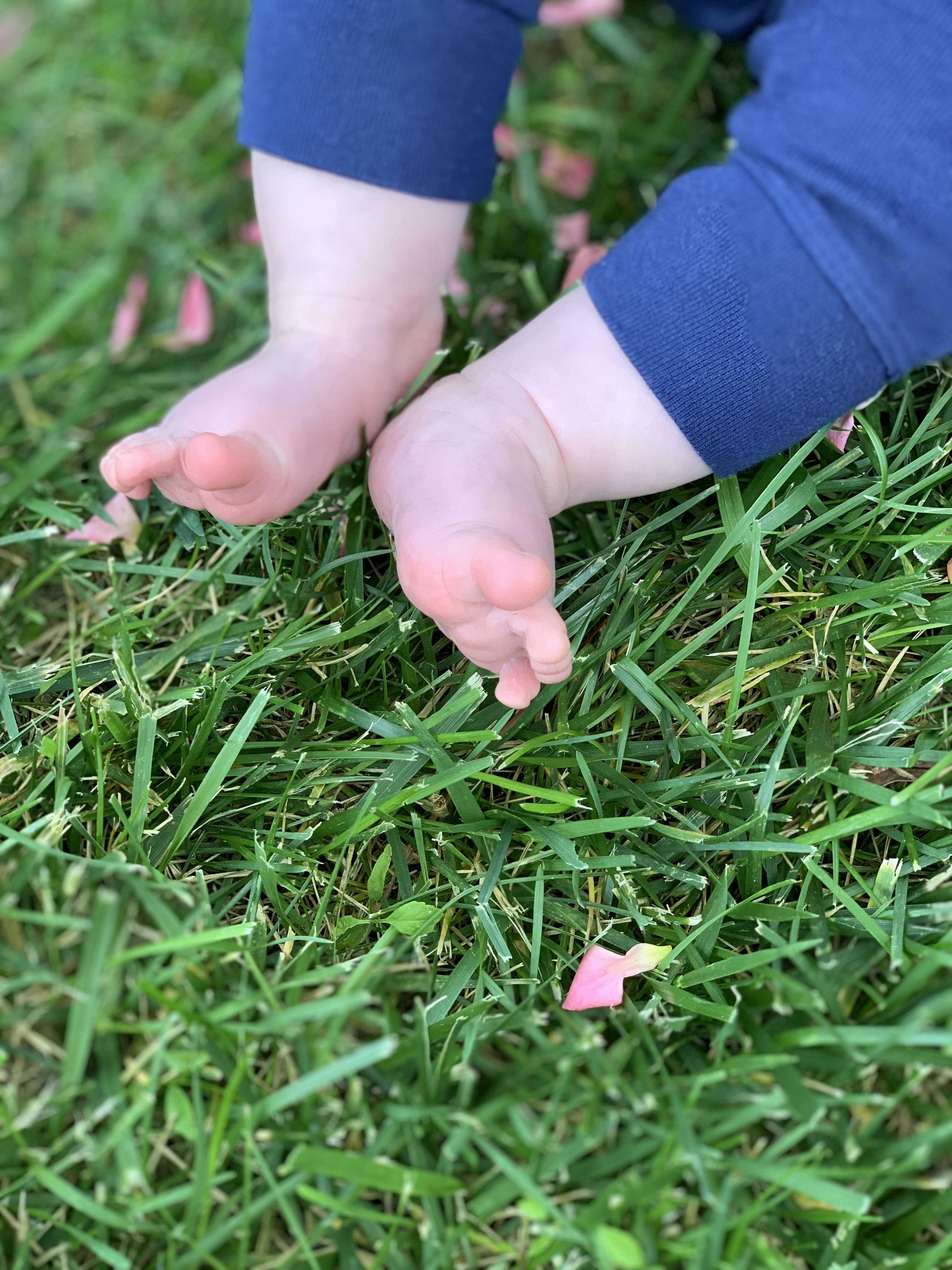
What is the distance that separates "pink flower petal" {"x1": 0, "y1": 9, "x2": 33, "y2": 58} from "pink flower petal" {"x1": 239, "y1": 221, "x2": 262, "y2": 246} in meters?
0.57

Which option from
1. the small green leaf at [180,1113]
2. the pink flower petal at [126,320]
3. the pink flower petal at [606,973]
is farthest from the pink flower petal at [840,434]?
the pink flower petal at [126,320]

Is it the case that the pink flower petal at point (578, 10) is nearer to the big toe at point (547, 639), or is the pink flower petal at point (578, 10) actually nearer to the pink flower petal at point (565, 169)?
the pink flower petal at point (565, 169)

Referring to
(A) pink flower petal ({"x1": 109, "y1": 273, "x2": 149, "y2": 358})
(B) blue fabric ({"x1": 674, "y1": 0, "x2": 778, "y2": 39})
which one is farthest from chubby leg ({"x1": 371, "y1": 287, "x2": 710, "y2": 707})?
(A) pink flower petal ({"x1": 109, "y1": 273, "x2": 149, "y2": 358})

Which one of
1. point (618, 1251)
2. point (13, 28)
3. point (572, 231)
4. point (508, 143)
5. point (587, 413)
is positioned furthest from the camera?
point (13, 28)

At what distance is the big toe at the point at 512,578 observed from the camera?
718 millimetres

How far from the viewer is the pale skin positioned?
784 millimetres

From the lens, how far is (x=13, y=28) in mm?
1674

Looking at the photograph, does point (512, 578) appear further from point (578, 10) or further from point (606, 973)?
point (578, 10)

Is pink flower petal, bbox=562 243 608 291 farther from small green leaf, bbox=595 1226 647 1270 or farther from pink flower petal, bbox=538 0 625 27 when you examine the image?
small green leaf, bbox=595 1226 647 1270

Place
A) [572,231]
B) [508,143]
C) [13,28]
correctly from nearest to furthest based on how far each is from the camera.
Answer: [572,231] < [508,143] < [13,28]

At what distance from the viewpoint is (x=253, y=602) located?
3.14 feet

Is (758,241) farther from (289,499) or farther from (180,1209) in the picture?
(180,1209)

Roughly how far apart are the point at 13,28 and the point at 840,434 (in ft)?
4.99

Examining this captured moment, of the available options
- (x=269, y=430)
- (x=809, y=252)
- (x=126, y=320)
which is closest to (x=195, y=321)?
(x=126, y=320)
